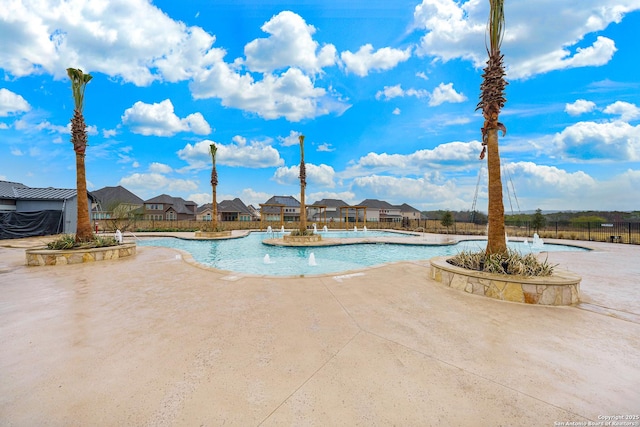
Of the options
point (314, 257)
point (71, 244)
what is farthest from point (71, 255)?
point (314, 257)

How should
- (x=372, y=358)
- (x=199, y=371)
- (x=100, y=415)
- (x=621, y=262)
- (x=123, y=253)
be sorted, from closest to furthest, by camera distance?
(x=100, y=415) → (x=199, y=371) → (x=372, y=358) → (x=621, y=262) → (x=123, y=253)

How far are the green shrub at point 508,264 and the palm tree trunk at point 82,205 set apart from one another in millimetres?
12169

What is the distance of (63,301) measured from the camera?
4.34 m

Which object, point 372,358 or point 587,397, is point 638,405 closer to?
point 587,397

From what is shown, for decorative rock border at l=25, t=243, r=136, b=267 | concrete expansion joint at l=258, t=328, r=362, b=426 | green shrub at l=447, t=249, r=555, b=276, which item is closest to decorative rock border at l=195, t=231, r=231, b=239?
decorative rock border at l=25, t=243, r=136, b=267

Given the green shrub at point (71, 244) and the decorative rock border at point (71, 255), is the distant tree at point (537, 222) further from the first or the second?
the green shrub at point (71, 244)

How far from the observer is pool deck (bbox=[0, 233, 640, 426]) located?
184 centimetres

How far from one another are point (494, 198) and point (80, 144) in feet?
43.8

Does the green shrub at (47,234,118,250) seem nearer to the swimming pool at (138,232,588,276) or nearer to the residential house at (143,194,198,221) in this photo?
the swimming pool at (138,232,588,276)

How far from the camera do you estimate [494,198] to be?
5.51 metres

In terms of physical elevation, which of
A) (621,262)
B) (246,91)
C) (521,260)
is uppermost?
(246,91)

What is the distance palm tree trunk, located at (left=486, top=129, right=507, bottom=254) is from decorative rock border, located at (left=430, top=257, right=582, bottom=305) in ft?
3.05

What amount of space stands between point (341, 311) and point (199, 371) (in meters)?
2.12

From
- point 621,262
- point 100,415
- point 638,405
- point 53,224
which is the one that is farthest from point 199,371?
point 53,224
